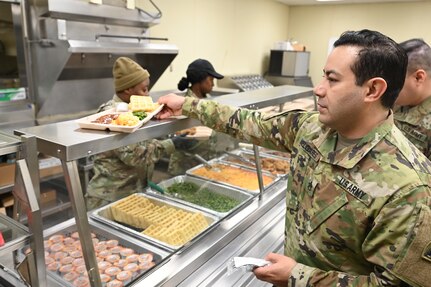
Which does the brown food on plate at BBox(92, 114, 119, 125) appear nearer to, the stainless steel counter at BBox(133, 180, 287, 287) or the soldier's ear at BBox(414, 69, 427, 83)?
the stainless steel counter at BBox(133, 180, 287, 287)

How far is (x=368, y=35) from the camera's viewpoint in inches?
40.2

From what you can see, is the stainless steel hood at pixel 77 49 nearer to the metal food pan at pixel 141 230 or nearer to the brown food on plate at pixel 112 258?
the metal food pan at pixel 141 230

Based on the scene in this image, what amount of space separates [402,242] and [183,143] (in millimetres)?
1950

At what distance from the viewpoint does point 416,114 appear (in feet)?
6.61

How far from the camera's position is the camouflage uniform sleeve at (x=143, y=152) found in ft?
6.78

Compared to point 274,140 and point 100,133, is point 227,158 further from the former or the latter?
point 100,133

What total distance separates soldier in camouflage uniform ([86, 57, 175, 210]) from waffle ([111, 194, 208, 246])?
1.00ft

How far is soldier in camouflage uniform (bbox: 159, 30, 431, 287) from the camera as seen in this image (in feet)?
2.97

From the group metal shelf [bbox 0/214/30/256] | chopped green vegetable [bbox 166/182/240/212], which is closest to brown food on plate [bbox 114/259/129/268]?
metal shelf [bbox 0/214/30/256]

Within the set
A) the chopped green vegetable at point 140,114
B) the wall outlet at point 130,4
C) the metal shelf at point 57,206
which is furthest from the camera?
the wall outlet at point 130,4

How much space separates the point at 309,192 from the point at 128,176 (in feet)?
4.62

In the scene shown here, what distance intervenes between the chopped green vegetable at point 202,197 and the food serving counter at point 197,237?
11 cm

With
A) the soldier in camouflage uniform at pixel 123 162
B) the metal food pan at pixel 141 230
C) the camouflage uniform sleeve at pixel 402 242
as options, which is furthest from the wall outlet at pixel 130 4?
the camouflage uniform sleeve at pixel 402 242

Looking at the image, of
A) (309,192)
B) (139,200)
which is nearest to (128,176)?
(139,200)
